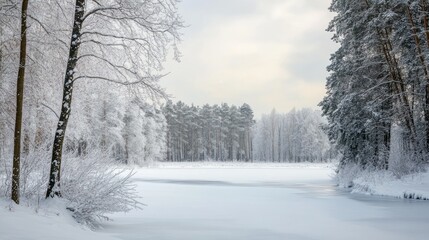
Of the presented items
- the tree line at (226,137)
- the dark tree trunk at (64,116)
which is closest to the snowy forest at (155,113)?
the dark tree trunk at (64,116)

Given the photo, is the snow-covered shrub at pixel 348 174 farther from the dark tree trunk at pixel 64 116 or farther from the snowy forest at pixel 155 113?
the dark tree trunk at pixel 64 116

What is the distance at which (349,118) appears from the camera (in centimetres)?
2292

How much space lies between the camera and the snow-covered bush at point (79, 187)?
9867 mm

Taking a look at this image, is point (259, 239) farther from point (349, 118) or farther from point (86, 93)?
point (349, 118)

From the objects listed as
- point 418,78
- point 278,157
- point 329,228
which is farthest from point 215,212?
point 278,157

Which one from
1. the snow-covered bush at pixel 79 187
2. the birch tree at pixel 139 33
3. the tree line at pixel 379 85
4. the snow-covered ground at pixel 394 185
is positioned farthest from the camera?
the tree line at pixel 379 85

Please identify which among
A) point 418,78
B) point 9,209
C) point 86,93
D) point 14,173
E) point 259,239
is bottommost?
point 259,239

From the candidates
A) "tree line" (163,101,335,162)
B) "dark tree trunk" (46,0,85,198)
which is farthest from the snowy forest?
"tree line" (163,101,335,162)

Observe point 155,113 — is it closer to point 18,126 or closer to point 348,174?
point 18,126

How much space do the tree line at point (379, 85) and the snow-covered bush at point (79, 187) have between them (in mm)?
14227

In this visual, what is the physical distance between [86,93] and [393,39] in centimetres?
1541

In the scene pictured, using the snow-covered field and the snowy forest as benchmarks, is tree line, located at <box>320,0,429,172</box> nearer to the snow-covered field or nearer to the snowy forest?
the snowy forest

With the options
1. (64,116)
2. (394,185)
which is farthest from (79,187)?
(394,185)

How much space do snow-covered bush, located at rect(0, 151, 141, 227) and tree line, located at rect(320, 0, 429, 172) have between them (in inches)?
560
